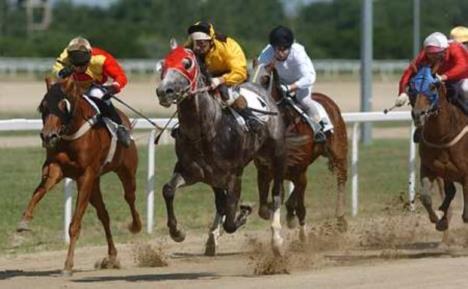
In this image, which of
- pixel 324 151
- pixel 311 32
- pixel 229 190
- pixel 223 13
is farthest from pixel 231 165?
pixel 311 32

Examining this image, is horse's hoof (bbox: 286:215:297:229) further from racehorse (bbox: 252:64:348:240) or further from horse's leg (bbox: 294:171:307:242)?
horse's leg (bbox: 294:171:307:242)

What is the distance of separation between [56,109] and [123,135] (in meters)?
1.12

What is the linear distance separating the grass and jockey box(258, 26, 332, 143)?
2.02 m

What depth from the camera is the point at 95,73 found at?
12516 mm

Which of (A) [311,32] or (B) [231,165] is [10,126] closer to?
(B) [231,165]

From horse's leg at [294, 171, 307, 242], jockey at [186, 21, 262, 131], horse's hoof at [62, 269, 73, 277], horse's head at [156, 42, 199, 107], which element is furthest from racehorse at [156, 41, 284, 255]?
horse's leg at [294, 171, 307, 242]

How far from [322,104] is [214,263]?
9.37 feet

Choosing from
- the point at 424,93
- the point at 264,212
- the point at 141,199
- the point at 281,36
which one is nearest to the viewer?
the point at 424,93

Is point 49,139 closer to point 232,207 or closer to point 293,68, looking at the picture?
point 232,207

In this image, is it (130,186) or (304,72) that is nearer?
(130,186)

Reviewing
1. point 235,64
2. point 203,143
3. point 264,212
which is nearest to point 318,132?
point 264,212

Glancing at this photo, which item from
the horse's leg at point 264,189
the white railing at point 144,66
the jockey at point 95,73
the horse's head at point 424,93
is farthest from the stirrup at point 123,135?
the white railing at point 144,66

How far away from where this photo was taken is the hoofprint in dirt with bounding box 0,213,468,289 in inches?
417

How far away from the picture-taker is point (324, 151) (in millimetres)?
14609
